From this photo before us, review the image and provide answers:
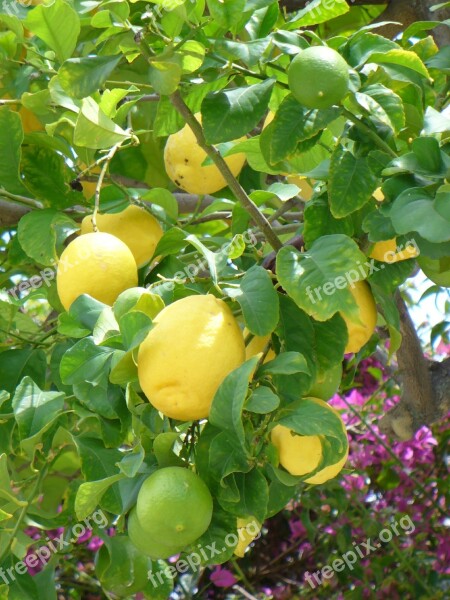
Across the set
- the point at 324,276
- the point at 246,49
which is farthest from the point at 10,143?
the point at 324,276

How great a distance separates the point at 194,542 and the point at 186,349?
0.18 meters

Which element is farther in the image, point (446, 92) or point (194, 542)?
point (446, 92)

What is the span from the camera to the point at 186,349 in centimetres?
67

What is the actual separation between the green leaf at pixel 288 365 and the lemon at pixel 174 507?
0.11 metres

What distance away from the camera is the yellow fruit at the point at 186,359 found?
669 millimetres

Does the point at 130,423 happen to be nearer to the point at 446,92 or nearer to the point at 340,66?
the point at 340,66

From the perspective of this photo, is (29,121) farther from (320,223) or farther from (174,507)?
(174,507)

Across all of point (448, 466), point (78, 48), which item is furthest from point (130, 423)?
point (448, 466)

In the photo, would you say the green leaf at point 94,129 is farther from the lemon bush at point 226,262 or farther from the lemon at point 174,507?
the lemon at point 174,507

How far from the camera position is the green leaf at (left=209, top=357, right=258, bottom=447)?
2.01 feet

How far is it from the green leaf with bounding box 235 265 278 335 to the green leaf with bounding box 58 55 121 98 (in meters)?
0.22

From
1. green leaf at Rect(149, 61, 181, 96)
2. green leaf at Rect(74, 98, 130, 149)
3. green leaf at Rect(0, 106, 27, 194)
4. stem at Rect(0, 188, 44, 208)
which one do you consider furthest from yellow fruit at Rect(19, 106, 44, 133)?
green leaf at Rect(149, 61, 181, 96)

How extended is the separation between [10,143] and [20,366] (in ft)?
0.88

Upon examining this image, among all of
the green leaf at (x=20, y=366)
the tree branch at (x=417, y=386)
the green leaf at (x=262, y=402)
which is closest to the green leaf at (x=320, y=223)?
the green leaf at (x=262, y=402)
